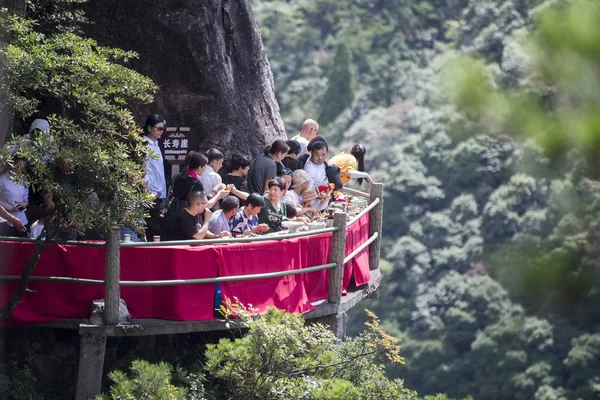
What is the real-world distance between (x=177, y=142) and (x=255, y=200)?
266 centimetres

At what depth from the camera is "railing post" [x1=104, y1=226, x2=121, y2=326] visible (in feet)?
35.4

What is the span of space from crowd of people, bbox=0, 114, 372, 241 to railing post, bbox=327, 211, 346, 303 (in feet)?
1.65

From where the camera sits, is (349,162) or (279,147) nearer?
(279,147)

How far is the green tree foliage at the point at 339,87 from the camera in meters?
51.7

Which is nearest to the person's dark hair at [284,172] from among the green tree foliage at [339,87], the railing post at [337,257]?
the railing post at [337,257]

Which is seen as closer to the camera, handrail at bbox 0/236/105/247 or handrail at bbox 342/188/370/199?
handrail at bbox 0/236/105/247

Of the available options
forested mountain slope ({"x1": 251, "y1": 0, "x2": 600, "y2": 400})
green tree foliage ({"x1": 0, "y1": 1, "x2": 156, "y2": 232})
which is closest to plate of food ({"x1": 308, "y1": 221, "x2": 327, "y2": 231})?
green tree foliage ({"x1": 0, "y1": 1, "x2": 156, "y2": 232})

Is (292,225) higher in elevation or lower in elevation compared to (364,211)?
higher

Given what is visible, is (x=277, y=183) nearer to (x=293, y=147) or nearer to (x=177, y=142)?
(x=293, y=147)

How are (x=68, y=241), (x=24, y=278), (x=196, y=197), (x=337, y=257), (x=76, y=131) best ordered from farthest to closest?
(x=337, y=257) → (x=196, y=197) → (x=68, y=241) → (x=24, y=278) → (x=76, y=131)

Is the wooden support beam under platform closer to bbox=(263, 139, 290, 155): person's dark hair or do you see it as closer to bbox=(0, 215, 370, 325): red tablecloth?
bbox=(0, 215, 370, 325): red tablecloth

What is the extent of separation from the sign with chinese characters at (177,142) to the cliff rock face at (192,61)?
8.5 inches

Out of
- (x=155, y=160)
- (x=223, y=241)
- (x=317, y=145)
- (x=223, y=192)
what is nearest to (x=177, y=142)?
(x=317, y=145)

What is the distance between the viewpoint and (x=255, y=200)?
11906 millimetres
